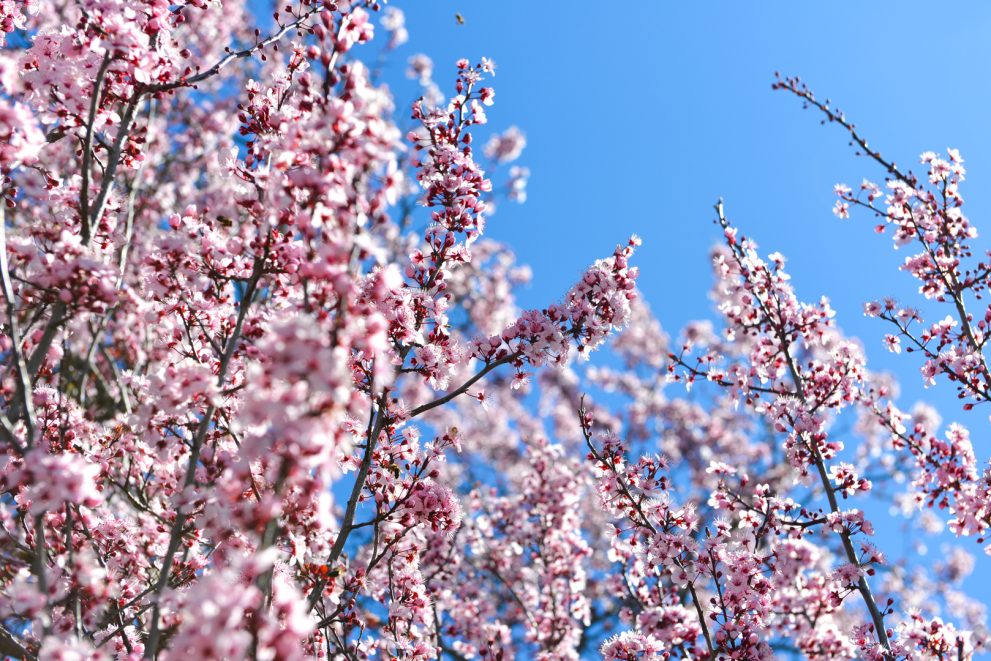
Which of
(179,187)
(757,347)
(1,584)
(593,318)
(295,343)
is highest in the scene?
(179,187)

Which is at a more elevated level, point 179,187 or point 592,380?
point 592,380

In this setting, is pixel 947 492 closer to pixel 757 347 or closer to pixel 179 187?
pixel 757 347

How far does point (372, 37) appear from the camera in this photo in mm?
3799

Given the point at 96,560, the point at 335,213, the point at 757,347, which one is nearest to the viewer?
the point at 335,213

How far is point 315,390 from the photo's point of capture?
99.1 inches

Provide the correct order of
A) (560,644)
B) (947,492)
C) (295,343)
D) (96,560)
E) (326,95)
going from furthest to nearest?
(560,644)
(947,492)
(96,560)
(326,95)
(295,343)

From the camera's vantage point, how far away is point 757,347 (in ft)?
25.2

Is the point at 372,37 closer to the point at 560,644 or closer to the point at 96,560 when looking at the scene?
the point at 96,560

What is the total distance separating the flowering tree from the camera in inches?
125

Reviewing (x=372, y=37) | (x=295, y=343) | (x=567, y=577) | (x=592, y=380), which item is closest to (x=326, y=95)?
(x=372, y=37)

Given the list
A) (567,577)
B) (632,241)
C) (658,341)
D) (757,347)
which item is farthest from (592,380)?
(632,241)

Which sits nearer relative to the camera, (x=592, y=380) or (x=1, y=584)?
(x=1, y=584)

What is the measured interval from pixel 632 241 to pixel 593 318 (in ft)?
2.39

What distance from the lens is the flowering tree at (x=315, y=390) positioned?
3.17 m
